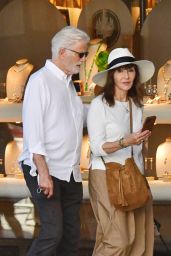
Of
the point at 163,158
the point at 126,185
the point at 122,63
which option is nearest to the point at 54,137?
the point at 126,185

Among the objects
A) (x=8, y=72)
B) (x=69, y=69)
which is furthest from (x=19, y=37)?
(x=69, y=69)

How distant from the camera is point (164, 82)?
6.12 metres

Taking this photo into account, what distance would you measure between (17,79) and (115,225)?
1.82 meters

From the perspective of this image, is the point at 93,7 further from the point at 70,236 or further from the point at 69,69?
the point at 70,236

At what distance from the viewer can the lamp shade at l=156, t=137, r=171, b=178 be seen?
6.18 m

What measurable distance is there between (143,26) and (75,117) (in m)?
1.67

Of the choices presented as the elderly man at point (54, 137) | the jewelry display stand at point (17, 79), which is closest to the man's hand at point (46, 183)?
the elderly man at point (54, 137)

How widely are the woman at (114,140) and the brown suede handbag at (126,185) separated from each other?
0.06m

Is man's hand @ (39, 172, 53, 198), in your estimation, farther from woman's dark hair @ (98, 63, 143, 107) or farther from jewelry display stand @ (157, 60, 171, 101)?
jewelry display stand @ (157, 60, 171, 101)

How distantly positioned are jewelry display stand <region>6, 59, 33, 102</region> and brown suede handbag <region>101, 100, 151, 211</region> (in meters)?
1.64

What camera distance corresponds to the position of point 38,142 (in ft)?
15.2

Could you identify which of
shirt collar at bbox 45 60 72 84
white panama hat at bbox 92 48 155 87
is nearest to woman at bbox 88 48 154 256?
white panama hat at bbox 92 48 155 87

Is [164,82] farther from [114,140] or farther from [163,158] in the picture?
[114,140]

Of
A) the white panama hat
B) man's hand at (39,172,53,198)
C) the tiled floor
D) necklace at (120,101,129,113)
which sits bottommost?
the tiled floor
